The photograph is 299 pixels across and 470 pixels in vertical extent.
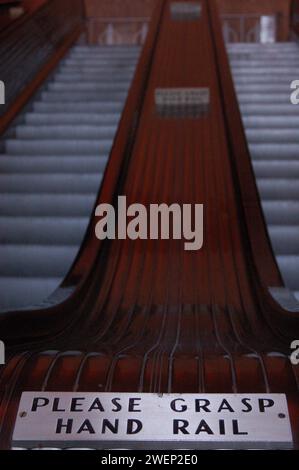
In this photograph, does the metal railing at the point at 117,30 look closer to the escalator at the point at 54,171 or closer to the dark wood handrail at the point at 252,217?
the escalator at the point at 54,171

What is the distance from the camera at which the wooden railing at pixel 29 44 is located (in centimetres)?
577

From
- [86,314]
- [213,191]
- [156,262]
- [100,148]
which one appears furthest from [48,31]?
[86,314]

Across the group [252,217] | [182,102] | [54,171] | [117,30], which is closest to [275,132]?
[182,102]

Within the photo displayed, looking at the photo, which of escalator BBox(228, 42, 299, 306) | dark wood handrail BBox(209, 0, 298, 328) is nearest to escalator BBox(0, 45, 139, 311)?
dark wood handrail BBox(209, 0, 298, 328)

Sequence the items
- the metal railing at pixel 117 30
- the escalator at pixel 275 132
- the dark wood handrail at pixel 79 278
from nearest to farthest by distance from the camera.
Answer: the dark wood handrail at pixel 79 278 < the escalator at pixel 275 132 < the metal railing at pixel 117 30

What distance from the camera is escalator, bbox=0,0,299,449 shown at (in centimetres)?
238

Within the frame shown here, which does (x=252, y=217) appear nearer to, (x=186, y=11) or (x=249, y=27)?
(x=186, y=11)

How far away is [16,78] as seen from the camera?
237 inches

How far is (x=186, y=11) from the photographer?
8.70m

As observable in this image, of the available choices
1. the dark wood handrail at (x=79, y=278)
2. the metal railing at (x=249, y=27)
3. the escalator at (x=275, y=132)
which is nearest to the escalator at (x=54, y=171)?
the dark wood handrail at (x=79, y=278)

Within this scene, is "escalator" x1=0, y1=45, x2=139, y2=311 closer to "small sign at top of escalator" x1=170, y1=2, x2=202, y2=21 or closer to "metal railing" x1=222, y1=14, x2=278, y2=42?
"small sign at top of escalator" x1=170, y1=2, x2=202, y2=21

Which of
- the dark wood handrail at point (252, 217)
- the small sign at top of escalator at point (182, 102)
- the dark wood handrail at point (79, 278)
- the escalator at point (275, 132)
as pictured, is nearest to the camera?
the dark wood handrail at point (79, 278)

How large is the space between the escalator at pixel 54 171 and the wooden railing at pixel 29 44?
19 cm

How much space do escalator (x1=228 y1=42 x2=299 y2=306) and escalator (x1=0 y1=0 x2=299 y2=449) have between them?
1.09 feet
